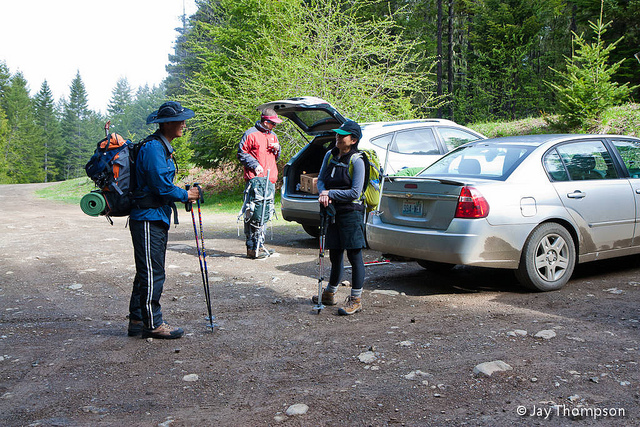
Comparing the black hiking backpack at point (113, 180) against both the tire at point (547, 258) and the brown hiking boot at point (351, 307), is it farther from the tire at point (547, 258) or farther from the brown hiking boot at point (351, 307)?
the tire at point (547, 258)

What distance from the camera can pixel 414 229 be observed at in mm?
6168

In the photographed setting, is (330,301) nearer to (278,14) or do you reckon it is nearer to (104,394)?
(104,394)

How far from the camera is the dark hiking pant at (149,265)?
4789 mm

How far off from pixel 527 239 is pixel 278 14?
1631cm

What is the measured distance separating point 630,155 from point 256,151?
5.22 metres

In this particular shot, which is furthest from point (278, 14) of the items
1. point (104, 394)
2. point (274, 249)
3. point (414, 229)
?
point (104, 394)

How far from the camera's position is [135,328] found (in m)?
4.93

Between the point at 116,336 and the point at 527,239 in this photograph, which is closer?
the point at 116,336

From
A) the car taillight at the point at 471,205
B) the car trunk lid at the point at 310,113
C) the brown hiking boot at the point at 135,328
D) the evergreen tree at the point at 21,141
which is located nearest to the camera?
the brown hiking boot at the point at 135,328

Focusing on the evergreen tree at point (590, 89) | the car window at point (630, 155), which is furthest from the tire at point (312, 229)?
the evergreen tree at point (590, 89)

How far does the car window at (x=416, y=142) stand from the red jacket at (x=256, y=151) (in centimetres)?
200

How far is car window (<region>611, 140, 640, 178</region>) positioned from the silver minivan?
269 centimetres

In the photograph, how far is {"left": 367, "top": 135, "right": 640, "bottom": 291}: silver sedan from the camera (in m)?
5.75

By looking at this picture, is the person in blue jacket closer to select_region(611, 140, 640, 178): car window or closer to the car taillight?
the car taillight
